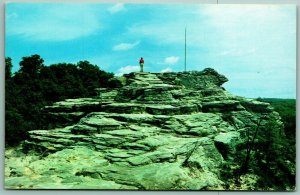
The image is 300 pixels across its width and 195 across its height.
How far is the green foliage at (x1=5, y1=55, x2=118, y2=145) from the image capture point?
229 inches

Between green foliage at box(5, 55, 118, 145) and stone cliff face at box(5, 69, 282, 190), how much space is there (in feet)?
0.33

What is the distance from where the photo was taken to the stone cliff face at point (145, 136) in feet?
19.0

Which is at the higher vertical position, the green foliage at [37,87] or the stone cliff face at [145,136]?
the green foliage at [37,87]

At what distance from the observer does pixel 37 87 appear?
596 cm

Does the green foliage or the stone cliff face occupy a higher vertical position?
the green foliage

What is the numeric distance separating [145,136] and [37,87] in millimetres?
1290

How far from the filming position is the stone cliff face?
228 inches

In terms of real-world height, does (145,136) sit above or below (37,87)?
below

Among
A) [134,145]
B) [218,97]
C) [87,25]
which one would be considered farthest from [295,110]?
[87,25]

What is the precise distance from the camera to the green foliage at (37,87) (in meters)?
5.83

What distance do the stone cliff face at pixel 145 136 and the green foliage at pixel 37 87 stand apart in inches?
3.9

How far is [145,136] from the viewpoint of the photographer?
5887mm

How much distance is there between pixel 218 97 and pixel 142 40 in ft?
3.37

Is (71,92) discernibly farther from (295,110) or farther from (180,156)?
(295,110)
